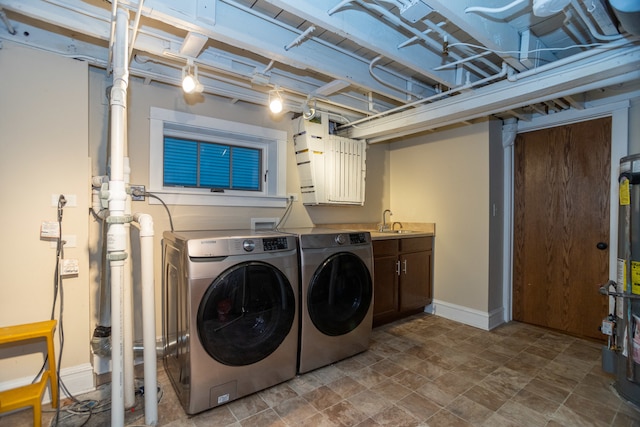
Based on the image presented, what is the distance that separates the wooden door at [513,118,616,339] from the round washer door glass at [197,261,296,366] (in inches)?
105

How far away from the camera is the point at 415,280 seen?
132 inches

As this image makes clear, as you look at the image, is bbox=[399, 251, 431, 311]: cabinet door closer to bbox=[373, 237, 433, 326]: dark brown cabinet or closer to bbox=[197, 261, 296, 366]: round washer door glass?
bbox=[373, 237, 433, 326]: dark brown cabinet

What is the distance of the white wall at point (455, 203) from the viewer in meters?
3.14

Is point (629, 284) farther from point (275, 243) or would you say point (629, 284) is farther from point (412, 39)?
point (275, 243)

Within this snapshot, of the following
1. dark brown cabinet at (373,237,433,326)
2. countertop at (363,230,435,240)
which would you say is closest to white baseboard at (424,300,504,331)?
dark brown cabinet at (373,237,433,326)

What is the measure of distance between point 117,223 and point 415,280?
283 cm

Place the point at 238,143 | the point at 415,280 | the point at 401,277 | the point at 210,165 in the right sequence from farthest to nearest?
the point at 415,280
the point at 401,277
the point at 238,143
the point at 210,165

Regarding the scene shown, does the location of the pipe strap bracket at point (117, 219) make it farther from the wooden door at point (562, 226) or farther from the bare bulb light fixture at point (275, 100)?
the wooden door at point (562, 226)

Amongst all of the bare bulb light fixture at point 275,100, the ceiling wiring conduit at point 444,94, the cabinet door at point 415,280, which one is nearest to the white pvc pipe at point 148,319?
the bare bulb light fixture at point 275,100

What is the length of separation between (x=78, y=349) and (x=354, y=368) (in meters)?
1.87

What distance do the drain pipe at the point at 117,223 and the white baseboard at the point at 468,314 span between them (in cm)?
305

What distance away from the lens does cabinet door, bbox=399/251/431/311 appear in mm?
3234

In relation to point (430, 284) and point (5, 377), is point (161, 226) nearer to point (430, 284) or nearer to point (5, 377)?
point (5, 377)

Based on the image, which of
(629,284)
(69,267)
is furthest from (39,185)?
(629,284)
